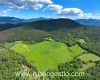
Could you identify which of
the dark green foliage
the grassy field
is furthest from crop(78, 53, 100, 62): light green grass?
the dark green foliage

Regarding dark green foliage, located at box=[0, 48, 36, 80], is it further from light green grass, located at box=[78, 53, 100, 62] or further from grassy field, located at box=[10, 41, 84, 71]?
light green grass, located at box=[78, 53, 100, 62]

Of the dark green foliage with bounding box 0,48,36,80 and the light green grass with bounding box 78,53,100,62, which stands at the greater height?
the dark green foliage with bounding box 0,48,36,80

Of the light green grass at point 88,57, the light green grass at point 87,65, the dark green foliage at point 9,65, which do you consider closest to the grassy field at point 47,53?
the light green grass at point 88,57

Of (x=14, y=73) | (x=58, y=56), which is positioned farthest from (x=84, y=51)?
(x=14, y=73)

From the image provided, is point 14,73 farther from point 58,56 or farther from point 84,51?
point 84,51

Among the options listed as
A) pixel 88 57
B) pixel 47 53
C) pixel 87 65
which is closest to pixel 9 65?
pixel 87 65

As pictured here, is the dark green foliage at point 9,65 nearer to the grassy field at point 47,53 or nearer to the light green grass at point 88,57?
Result: the grassy field at point 47,53

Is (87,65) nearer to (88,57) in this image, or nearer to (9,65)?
(88,57)

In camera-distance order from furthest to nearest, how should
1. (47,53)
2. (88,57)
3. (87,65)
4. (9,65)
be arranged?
(47,53) → (88,57) → (87,65) → (9,65)

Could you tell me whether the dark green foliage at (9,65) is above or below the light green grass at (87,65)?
above
